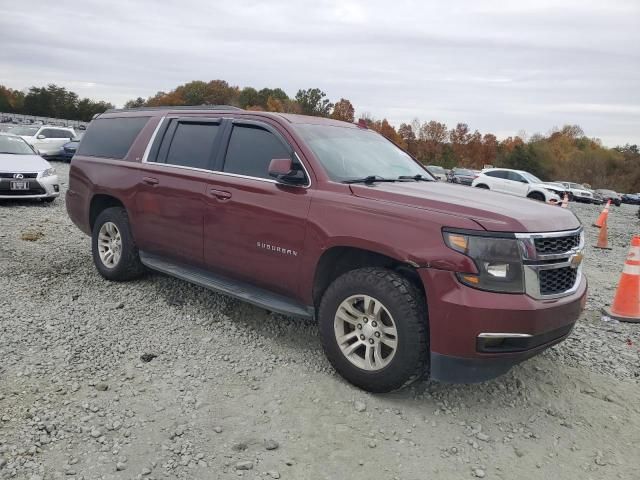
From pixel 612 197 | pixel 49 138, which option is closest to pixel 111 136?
pixel 49 138

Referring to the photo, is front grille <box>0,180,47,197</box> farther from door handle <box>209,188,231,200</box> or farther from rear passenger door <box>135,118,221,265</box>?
door handle <box>209,188,231,200</box>

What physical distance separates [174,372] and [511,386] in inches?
93.7

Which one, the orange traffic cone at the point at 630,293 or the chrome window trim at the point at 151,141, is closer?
the chrome window trim at the point at 151,141

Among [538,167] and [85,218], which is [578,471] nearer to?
[85,218]

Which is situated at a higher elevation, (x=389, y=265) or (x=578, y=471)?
(x=389, y=265)

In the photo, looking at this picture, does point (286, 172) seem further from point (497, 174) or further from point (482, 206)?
point (497, 174)

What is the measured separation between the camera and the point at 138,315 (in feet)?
15.6

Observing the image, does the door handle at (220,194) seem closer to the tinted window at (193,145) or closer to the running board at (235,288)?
the tinted window at (193,145)

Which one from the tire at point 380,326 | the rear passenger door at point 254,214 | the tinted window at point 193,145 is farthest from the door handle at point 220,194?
the tire at point 380,326

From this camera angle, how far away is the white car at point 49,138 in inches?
874

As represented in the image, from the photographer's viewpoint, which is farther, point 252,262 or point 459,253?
point 252,262

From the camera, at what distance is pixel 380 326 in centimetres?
343

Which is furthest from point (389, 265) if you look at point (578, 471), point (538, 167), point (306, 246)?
point (538, 167)

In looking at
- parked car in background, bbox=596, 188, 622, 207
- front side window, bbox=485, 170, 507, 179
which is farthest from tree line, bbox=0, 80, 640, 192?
front side window, bbox=485, 170, 507, 179
